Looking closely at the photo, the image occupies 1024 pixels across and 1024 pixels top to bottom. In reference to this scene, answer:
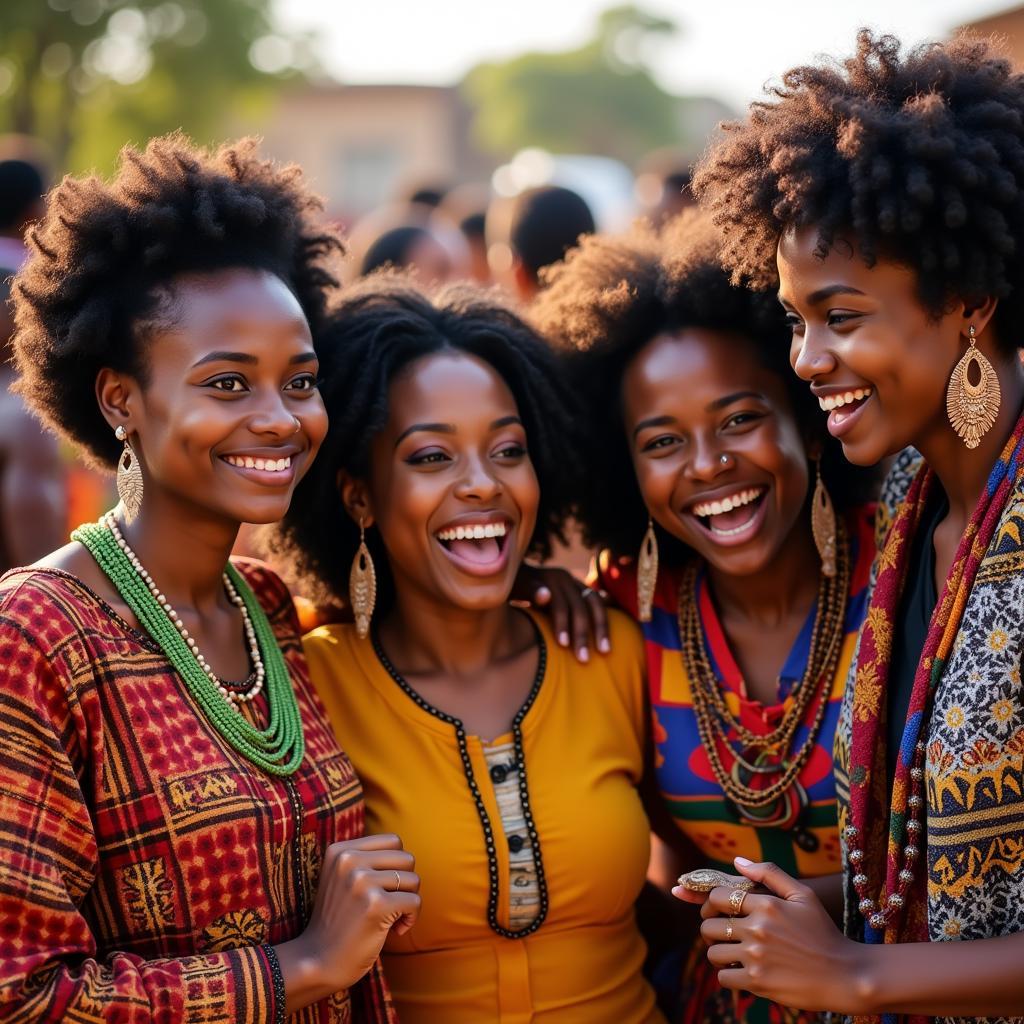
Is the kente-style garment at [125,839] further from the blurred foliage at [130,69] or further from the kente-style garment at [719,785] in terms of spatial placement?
the blurred foliage at [130,69]

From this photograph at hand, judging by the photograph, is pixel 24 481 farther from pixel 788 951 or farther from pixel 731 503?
pixel 788 951

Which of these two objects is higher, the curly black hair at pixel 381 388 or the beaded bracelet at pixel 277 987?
the curly black hair at pixel 381 388

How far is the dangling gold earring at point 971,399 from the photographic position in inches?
101

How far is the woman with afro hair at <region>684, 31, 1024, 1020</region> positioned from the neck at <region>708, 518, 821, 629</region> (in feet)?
2.12

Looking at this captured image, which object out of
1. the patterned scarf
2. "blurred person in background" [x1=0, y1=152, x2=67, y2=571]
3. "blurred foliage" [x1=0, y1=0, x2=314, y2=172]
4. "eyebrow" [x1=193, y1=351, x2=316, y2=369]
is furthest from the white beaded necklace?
"blurred foliage" [x1=0, y1=0, x2=314, y2=172]

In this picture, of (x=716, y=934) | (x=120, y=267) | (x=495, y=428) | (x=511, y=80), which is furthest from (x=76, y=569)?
(x=511, y=80)

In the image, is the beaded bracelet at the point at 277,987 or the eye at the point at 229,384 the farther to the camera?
the eye at the point at 229,384

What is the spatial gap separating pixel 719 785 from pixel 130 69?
23.0 metres

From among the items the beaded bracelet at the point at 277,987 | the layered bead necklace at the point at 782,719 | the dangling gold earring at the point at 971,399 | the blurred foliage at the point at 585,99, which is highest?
the blurred foliage at the point at 585,99

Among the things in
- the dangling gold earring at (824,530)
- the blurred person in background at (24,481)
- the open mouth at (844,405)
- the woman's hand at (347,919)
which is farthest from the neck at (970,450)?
the blurred person in background at (24,481)

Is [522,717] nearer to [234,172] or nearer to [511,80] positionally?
[234,172]

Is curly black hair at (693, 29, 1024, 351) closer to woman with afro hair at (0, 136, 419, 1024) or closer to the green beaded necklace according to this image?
woman with afro hair at (0, 136, 419, 1024)

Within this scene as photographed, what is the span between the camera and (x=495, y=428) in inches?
131

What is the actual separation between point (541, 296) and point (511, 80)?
54407mm
